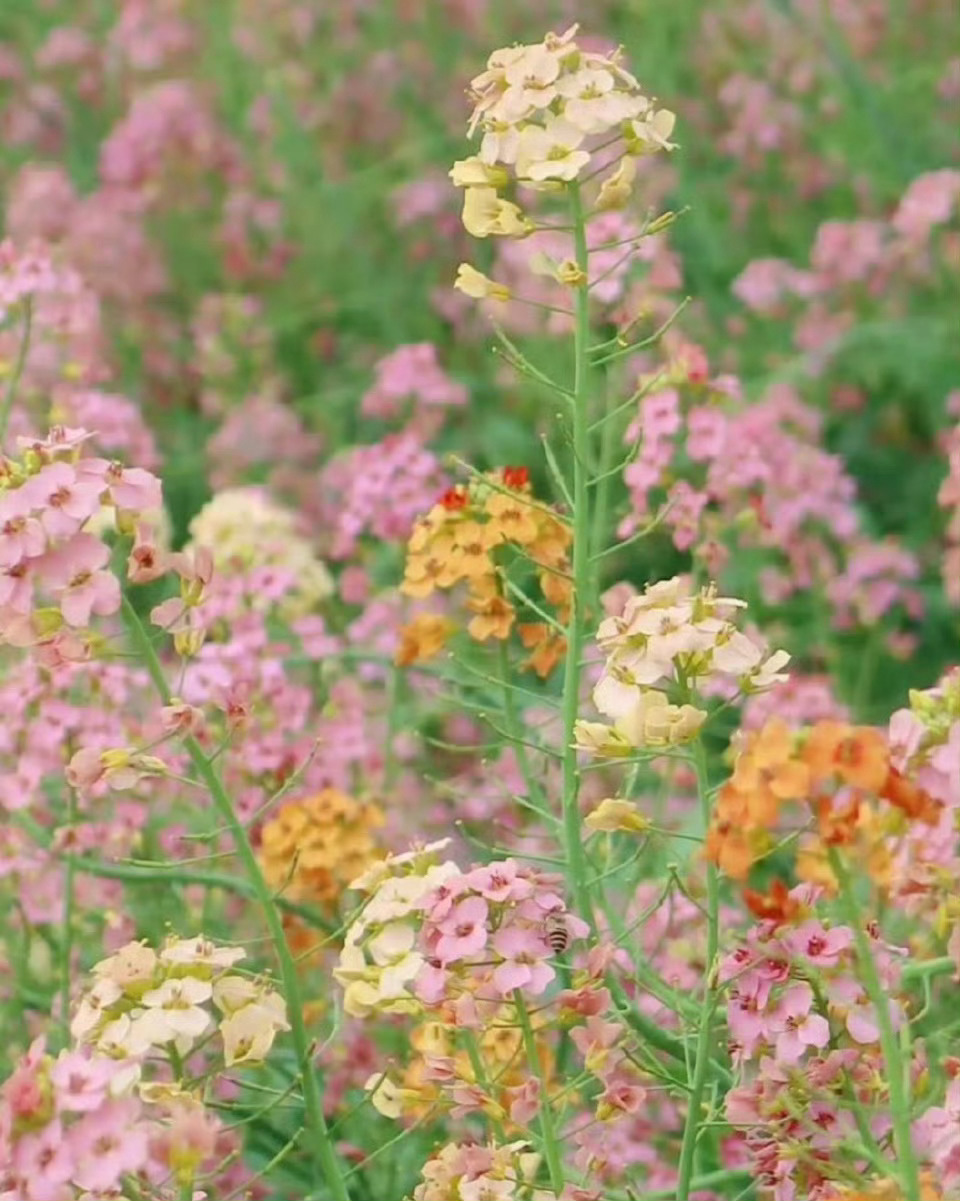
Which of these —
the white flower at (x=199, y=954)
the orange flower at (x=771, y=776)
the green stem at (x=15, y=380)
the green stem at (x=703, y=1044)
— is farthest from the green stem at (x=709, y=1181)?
the green stem at (x=15, y=380)

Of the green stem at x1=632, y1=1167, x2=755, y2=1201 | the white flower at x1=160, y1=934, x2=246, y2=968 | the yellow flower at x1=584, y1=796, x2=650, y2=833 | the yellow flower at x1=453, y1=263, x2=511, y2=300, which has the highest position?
the yellow flower at x1=453, y1=263, x2=511, y2=300

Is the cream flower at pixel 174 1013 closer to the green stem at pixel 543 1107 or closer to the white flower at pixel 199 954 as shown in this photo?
the white flower at pixel 199 954

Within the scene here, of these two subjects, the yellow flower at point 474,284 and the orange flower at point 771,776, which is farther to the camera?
the yellow flower at point 474,284

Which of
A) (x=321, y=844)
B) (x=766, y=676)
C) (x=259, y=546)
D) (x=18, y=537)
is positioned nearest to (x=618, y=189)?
(x=766, y=676)

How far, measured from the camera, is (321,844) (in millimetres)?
1961

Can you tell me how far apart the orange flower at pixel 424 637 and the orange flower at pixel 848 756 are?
2.46ft

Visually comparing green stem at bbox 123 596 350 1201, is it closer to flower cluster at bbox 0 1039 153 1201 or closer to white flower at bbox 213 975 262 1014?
white flower at bbox 213 975 262 1014

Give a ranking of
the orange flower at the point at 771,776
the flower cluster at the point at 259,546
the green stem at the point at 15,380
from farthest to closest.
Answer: the flower cluster at the point at 259,546
the green stem at the point at 15,380
the orange flower at the point at 771,776

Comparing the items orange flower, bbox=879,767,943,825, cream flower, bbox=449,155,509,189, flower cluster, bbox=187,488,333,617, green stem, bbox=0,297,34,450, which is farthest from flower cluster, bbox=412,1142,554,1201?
flower cluster, bbox=187,488,333,617

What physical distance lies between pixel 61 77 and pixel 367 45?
0.70 m

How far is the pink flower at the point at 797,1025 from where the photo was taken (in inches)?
49.1

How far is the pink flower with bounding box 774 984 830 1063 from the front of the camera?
1.25 metres

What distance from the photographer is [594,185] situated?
306 centimetres

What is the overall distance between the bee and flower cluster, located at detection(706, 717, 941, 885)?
182 millimetres
